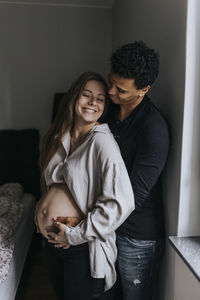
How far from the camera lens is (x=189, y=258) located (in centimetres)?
101

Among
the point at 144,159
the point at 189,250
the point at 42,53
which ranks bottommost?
the point at 189,250

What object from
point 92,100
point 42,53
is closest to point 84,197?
point 92,100

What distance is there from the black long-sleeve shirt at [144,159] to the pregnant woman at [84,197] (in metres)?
0.08

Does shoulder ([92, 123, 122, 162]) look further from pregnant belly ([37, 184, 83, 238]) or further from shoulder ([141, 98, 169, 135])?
pregnant belly ([37, 184, 83, 238])

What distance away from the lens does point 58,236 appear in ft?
3.65

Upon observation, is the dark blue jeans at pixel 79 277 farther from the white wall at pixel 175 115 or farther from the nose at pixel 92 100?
the nose at pixel 92 100

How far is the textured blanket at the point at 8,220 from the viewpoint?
153 centimetres

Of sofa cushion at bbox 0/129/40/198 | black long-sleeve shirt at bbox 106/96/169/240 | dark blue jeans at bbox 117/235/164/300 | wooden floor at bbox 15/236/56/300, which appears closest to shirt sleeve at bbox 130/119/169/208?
black long-sleeve shirt at bbox 106/96/169/240

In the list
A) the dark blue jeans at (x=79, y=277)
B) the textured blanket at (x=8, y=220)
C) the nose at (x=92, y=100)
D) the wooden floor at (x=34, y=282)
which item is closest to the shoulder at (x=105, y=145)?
the nose at (x=92, y=100)

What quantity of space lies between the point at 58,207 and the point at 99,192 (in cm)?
18

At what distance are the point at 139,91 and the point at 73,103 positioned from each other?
280mm

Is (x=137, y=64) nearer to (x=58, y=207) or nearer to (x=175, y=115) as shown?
(x=175, y=115)

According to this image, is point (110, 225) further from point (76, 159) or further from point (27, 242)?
point (27, 242)

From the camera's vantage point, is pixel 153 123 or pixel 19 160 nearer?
pixel 153 123
